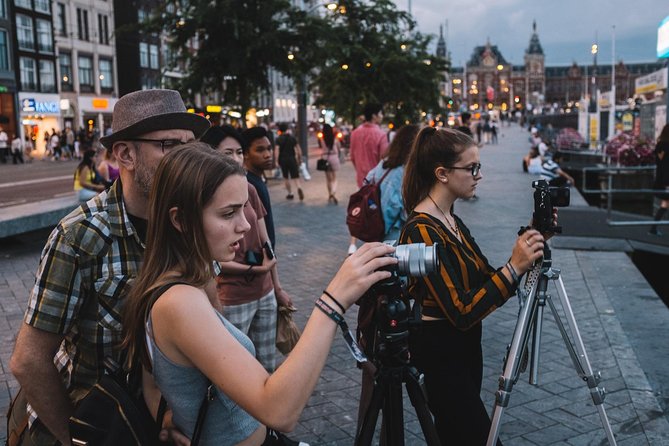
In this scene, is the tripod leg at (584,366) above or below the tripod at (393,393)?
below

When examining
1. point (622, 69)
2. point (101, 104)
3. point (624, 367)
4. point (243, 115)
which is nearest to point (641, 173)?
point (243, 115)

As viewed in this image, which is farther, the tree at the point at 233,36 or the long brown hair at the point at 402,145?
the tree at the point at 233,36

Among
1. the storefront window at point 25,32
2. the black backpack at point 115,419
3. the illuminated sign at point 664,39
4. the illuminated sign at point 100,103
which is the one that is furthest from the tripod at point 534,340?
the illuminated sign at point 100,103

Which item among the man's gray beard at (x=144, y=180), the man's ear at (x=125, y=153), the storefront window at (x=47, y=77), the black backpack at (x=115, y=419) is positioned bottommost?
the black backpack at (x=115, y=419)

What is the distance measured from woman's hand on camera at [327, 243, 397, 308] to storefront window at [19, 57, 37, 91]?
1915 inches

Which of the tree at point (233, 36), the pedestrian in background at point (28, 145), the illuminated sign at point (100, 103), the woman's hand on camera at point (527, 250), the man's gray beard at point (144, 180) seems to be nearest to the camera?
the man's gray beard at point (144, 180)

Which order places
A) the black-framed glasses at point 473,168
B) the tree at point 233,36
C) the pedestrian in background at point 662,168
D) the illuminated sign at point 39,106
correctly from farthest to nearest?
the illuminated sign at point 39,106, the tree at point 233,36, the pedestrian in background at point 662,168, the black-framed glasses at point 473,168

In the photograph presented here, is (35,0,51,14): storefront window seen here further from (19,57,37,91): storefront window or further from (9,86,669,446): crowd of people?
(9,86,669,446): crowd of people

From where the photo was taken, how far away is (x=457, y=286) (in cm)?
287

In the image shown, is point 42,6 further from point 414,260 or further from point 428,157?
point 414,260

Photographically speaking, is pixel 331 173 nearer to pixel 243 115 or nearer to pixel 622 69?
pixel 243 115

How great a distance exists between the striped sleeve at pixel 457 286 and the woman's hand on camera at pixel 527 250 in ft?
0.27

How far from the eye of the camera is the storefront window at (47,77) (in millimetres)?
46938

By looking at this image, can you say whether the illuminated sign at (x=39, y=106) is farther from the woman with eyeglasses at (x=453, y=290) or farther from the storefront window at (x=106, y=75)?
the woman with eyeglasses at (x=453, y=290)
